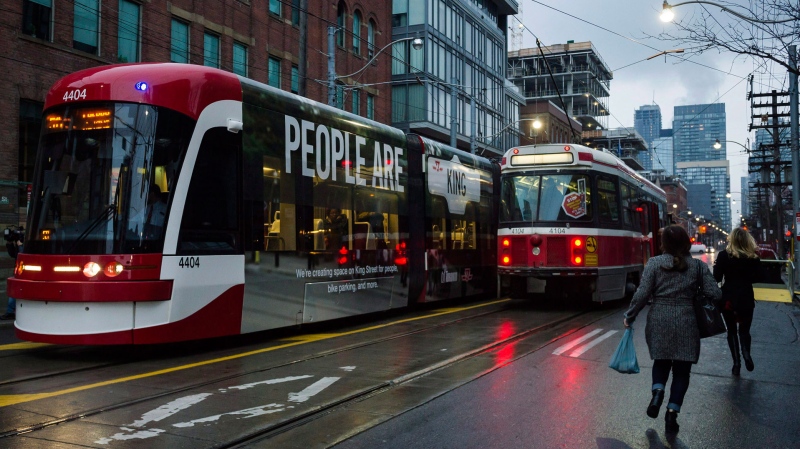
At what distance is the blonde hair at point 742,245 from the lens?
26.3ft

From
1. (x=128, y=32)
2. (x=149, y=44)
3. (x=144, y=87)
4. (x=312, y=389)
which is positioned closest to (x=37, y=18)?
(x=128, y=32)

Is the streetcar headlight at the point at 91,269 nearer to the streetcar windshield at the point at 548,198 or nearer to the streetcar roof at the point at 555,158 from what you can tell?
the streetcar windshield at the point at 548,198

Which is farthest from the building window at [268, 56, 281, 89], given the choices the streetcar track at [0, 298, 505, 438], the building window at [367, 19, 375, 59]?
the streetcar track at [0, 298, 505, 438]

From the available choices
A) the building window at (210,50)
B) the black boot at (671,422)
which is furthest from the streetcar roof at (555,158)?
the building window at (210,50)

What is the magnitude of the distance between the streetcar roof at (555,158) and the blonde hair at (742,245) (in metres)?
7.21

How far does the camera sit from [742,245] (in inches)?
317

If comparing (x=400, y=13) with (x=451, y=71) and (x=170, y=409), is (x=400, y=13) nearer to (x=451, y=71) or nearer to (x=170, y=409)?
(x=451, y=71)

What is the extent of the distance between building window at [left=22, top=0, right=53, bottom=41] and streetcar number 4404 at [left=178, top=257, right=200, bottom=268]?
43.4ft

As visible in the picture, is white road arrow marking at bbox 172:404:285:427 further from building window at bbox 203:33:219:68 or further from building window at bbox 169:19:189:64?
building window at bbox 203:33:219:68

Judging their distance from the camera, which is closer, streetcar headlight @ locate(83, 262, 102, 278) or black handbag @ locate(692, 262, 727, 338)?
black handbag @ locate(692, 262, 727, 338)

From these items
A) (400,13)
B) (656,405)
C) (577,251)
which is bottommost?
(656,405)

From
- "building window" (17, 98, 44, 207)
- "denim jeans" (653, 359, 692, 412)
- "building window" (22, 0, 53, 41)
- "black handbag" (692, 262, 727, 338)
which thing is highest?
"building window" (22, 0, 53, 41)

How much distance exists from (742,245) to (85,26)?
18.6m

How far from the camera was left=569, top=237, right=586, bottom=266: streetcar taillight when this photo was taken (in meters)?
14.9
